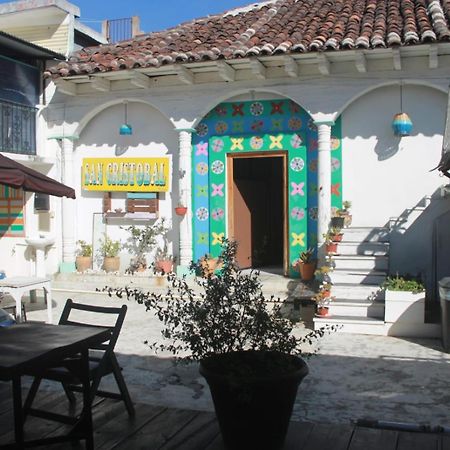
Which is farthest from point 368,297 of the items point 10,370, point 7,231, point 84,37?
point 84,37

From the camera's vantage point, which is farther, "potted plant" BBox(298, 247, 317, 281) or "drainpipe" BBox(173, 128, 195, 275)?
"drainpipe" BBox(173, 128, 195, 275)

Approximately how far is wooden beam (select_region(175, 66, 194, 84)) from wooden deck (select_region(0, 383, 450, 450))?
269 inches

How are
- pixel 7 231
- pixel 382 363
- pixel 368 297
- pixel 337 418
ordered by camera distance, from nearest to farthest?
1. pixel 337 418
2. pixel 382 363
3. pixel 368 297
4. pixel 7 231

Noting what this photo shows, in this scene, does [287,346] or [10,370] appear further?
[287,346]

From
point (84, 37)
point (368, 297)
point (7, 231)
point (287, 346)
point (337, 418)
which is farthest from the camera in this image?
point (84, 37)

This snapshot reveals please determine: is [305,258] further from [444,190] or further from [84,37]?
[84,37]

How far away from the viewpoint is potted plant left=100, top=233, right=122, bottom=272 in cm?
1105

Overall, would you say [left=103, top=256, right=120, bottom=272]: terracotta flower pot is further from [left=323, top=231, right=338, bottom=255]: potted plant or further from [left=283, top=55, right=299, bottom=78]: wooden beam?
[left=283, top=55, right=299, bottom=78]: wooden beam

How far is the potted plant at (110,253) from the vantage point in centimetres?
1105

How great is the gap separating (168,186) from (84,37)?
14.8 feet

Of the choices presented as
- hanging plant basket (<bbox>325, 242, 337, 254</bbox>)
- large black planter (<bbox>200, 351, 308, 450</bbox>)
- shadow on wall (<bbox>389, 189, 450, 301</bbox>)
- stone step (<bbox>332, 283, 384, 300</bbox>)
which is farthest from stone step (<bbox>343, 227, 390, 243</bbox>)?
large black planter (<bbox>200, 351, 308, 450</bbox>)

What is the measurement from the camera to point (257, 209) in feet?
39.7

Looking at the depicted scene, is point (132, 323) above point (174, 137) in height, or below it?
below

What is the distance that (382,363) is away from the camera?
6141 millimetres
